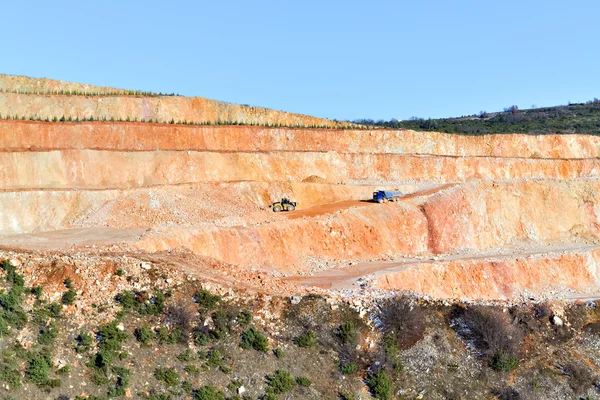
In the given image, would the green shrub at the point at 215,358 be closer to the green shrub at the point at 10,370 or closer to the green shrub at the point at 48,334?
the green shrub at the point at 48,334

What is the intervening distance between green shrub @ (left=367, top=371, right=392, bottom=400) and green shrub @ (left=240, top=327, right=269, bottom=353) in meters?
2.84

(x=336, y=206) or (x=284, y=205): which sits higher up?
(x=284, y=205)

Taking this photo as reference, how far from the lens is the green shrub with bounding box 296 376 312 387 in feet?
63.5

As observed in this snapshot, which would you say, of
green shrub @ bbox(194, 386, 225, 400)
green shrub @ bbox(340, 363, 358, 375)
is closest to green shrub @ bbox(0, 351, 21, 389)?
green shrub @ bbox(194, 386, 225, 400)

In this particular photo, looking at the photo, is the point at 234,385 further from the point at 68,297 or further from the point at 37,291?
the point at 37,291

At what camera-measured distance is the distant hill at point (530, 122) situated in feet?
307

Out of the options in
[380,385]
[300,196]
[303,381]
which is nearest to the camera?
[303,381]

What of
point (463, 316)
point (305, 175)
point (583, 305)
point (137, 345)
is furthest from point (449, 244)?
point (137, 345)

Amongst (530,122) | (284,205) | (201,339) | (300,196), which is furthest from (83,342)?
(530,122)

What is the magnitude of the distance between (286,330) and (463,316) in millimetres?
5423

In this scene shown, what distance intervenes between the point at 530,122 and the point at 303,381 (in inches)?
3503

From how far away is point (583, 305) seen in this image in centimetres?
2547

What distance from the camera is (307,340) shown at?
20625 mm

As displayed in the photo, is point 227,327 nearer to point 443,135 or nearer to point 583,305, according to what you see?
point 583,305
